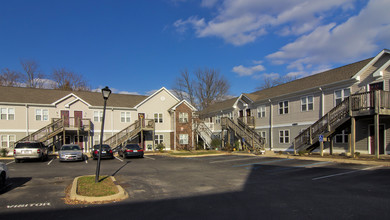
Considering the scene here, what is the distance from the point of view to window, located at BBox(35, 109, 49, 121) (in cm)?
2915

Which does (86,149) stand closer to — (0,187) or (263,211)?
(0,187)

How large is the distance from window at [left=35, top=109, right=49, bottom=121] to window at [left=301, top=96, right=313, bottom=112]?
2742 cm

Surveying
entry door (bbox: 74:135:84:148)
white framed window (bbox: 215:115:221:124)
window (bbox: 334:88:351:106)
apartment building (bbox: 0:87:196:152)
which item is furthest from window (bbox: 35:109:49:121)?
window (bbox: 334:88:351:106)

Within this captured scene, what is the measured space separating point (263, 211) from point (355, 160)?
12.6 metres

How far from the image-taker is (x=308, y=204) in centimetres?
753

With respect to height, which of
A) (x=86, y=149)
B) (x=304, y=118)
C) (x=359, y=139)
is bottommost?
(x=86, y=149)

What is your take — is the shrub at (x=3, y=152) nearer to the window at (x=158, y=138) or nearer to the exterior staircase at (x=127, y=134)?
the exterior staircase at (x=127, y=134)

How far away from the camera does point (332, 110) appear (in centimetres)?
1955

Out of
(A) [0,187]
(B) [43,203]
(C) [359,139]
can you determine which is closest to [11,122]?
(A) [0,187]

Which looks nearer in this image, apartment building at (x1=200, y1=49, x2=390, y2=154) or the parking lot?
the parking lot

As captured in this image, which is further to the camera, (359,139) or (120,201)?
(359,139)

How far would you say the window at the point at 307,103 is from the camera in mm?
24705

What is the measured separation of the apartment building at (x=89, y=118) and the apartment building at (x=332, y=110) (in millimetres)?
10395

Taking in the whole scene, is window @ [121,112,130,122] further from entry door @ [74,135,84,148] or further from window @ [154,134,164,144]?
entry door @ [74,135,84,148]
